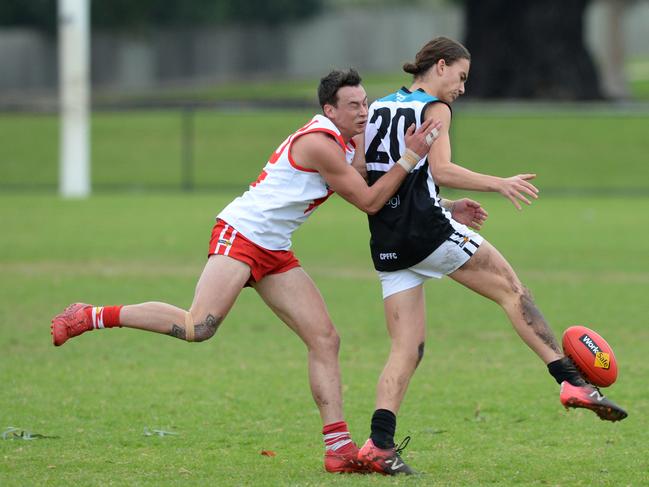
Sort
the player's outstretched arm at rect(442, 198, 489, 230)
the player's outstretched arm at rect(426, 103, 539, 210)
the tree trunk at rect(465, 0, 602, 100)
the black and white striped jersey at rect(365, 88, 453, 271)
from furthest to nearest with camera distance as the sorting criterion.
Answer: the tree trunk at rect(465, 0, 602, 100), the player's outstretched arm at rect(442, 198, 489, 230), the black and white striped jersey at rect(365, 88, 453, 271), the player's outstretched arm at rect(426, 103, 539, 210)

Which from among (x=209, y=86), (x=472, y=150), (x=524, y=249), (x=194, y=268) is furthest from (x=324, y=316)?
(x=209, y=86)

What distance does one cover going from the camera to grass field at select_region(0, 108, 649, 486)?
22.2ft

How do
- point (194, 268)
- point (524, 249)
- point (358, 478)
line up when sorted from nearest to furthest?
point (358, 478)
point (194, 268)
point (524, 249)

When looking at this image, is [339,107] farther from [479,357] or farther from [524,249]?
[524,249]

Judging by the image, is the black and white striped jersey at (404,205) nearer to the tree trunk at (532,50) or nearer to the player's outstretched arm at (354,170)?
the player's outstretched arm at (354,170)

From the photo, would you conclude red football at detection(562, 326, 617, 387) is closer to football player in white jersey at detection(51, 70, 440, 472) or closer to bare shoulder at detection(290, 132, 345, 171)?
football player in white jersey at detection(51, 70, 440, 472)

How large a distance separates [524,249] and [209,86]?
43405 millimetres

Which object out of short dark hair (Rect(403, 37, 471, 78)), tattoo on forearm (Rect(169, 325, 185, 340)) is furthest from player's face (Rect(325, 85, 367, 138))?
tattoo on forearm (Rect(169, 325, 185, 340))

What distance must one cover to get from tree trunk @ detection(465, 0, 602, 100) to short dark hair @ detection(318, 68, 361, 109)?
2988 centimetres

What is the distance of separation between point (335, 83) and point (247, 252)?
971 millimetres

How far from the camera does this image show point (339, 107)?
6562 mm

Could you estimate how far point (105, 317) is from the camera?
6512 mm

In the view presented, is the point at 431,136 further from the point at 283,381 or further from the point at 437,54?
the point at 283,381

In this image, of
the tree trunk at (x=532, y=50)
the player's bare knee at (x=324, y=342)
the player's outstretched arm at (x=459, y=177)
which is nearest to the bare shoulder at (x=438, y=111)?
the player's outstretched arm at (x=459, y=177)
